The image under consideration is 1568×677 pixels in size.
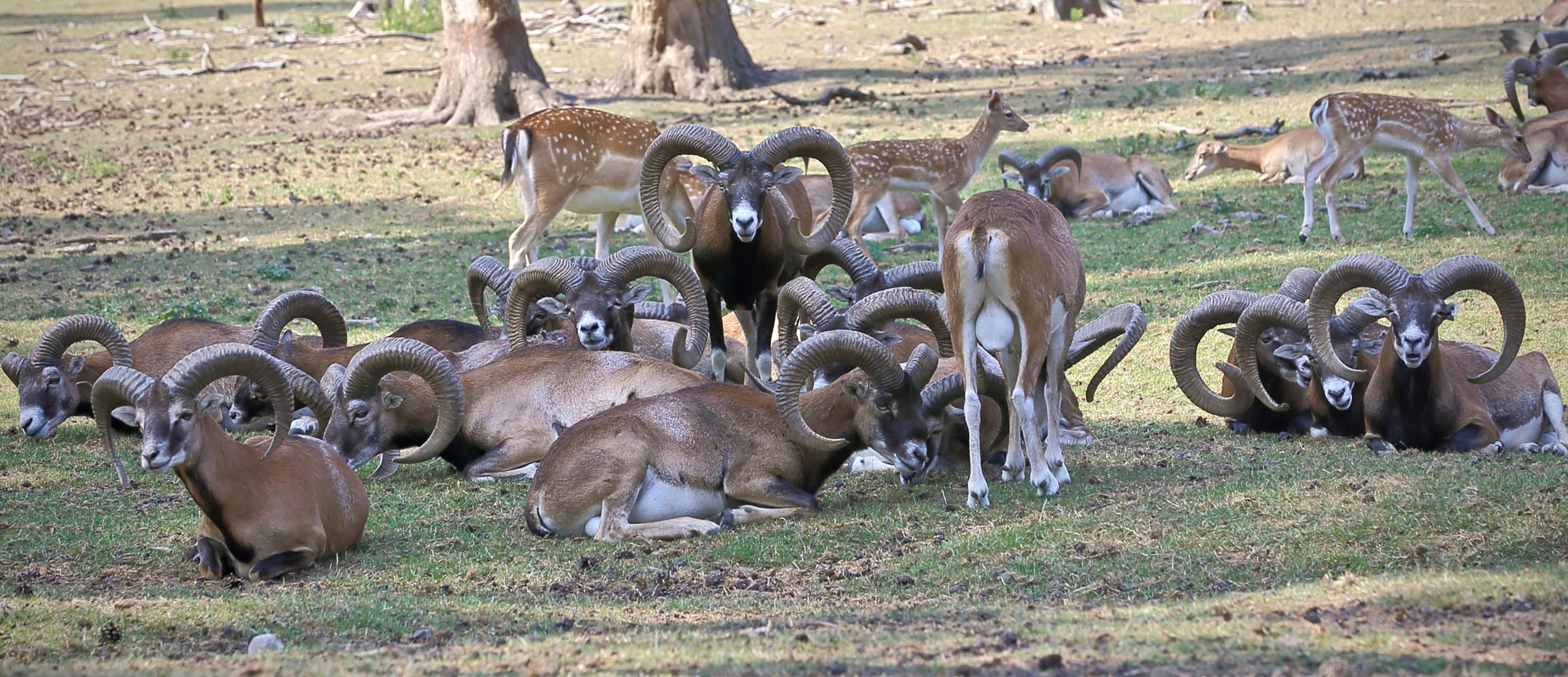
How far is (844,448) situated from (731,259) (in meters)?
3.19

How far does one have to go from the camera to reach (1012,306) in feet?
28.6

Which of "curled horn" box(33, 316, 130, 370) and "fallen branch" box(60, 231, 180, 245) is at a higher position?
"curled horn" box(33, 316, 130, 370)

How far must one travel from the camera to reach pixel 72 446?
462 inches

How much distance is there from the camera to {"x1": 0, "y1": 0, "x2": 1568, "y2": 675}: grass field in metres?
6.03

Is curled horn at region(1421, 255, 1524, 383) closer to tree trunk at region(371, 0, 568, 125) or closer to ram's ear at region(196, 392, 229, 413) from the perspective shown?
ram's ear at region(196, 392, 229, 413)

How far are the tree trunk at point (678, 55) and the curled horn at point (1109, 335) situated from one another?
1966 cm

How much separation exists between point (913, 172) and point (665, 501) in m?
10.1

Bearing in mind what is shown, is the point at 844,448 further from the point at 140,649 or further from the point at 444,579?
the point at 140,649

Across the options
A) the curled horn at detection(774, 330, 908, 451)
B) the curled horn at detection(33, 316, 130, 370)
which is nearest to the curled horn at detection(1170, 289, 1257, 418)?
the curled horn at detection(774, 330, 908, 451)

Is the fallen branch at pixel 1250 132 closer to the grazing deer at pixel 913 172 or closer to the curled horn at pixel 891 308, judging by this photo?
the grazing deer at pixel 913 172

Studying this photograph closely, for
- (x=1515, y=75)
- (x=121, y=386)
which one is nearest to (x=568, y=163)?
(x=121, y=386)

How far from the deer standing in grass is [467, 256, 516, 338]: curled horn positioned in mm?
5451

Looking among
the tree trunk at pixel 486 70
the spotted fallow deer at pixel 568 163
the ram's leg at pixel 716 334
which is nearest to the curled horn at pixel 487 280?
the ram's leg at pixel 716 334

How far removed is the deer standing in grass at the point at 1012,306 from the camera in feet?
28.3
